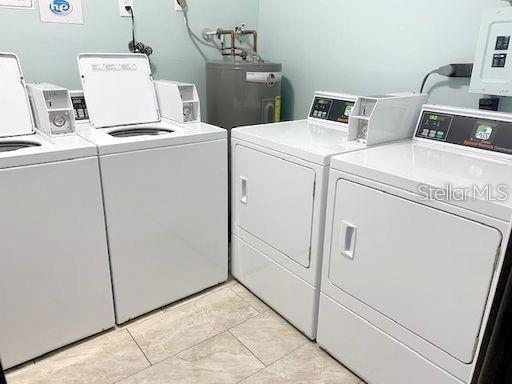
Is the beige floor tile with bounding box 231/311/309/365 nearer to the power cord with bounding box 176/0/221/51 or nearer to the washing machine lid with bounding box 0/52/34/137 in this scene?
the washing machine lid with bounding box 0/52/34/137

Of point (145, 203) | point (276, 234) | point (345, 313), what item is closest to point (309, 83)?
point (276, 234)

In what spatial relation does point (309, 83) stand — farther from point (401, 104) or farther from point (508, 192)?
point (508, 192)

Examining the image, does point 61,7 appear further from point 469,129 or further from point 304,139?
point 469,129

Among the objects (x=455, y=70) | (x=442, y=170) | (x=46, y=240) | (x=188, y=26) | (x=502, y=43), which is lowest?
(x=46, y=240)

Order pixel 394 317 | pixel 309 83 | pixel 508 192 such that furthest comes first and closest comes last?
1. pixel 309 83
2. pixel 394 317
3. pixel 508 192

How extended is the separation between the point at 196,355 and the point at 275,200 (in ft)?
2.58

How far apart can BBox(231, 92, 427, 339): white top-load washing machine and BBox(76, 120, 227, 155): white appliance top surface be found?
0.18 meters

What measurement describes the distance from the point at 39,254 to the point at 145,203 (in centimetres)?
48

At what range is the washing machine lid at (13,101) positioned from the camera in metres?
1.80

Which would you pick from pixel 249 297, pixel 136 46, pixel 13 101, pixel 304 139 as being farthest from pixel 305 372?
pixel 136 46

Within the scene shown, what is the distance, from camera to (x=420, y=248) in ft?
4.17

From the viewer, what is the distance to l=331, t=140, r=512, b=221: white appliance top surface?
1128mm

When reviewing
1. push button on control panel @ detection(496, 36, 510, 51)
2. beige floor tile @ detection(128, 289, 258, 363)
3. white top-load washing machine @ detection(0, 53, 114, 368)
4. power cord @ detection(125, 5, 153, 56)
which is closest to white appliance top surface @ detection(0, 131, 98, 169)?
white top-load washing machine @ detection(0, 53, 114, 368)

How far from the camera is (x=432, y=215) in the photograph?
1224 millimetres
